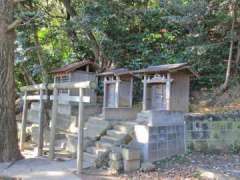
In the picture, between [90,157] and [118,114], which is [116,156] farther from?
[118,114]

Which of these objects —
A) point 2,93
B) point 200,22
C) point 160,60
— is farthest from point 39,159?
point 200,22

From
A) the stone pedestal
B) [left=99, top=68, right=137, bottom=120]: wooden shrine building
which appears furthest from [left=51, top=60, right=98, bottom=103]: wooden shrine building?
the stone pedestal

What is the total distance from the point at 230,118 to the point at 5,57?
668 centimetres

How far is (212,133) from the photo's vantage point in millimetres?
8883

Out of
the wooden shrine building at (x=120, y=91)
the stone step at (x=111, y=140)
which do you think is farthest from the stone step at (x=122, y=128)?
the wooden shrine building at (x=120, y=91)

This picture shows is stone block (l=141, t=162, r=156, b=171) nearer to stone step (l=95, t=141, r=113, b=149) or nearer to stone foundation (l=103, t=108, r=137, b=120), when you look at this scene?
stone step (l=95, t=141, r=113, b=149)

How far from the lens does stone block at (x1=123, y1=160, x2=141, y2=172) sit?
737cm

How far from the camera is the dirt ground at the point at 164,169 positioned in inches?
267

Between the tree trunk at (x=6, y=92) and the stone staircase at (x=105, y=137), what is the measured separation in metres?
2.11

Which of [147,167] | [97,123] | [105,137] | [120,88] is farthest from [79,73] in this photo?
[147,167]

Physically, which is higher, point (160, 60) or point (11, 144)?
point (160, 60)

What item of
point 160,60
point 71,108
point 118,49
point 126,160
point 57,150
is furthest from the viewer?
point 118,49

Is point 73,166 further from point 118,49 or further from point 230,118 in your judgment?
point 118,49

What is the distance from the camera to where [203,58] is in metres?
12.7
